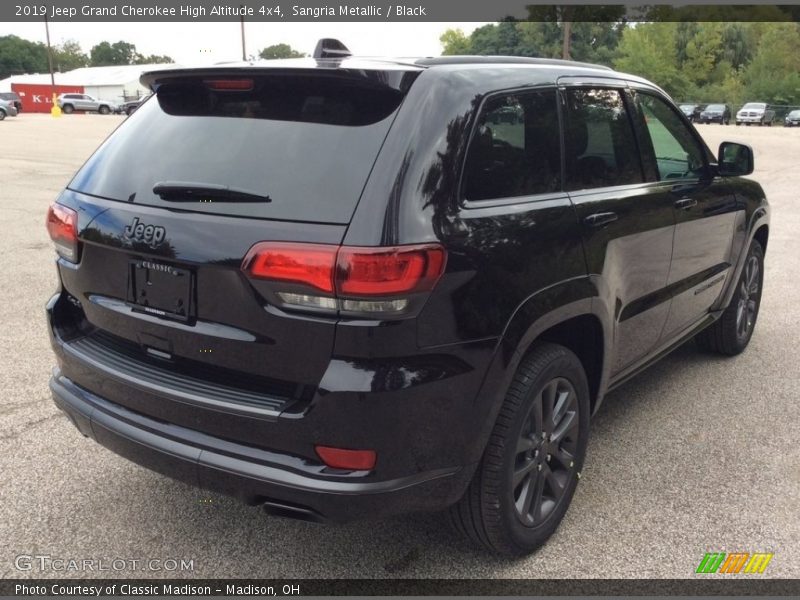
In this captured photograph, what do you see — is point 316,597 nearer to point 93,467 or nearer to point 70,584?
point 70,584

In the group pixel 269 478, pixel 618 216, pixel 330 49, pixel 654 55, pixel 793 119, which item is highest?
pixel 330 49

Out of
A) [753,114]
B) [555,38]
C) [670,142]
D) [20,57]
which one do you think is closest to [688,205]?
[670,142]

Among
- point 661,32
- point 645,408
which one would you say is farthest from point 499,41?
point 645,408

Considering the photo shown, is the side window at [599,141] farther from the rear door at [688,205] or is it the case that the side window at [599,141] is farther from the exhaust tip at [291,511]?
the exhaust tip at [291,511]

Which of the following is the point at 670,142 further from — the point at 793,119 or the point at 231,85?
the point at 793,119

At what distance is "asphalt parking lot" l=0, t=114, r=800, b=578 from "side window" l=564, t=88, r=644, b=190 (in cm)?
139

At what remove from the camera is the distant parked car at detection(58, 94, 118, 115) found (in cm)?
6219

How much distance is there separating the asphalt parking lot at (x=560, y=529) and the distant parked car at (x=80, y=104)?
212ft

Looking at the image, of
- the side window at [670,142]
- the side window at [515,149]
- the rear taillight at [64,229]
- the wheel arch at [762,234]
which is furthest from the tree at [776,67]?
the rear taillight at [64,229]

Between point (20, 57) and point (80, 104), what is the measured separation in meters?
69.9

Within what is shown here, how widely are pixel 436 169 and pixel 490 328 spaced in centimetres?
54

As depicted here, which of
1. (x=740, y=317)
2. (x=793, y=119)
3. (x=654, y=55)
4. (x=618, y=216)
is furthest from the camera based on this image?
(x=654, y=55)

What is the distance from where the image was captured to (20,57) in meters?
120

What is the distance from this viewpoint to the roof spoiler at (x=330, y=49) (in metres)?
2.93
